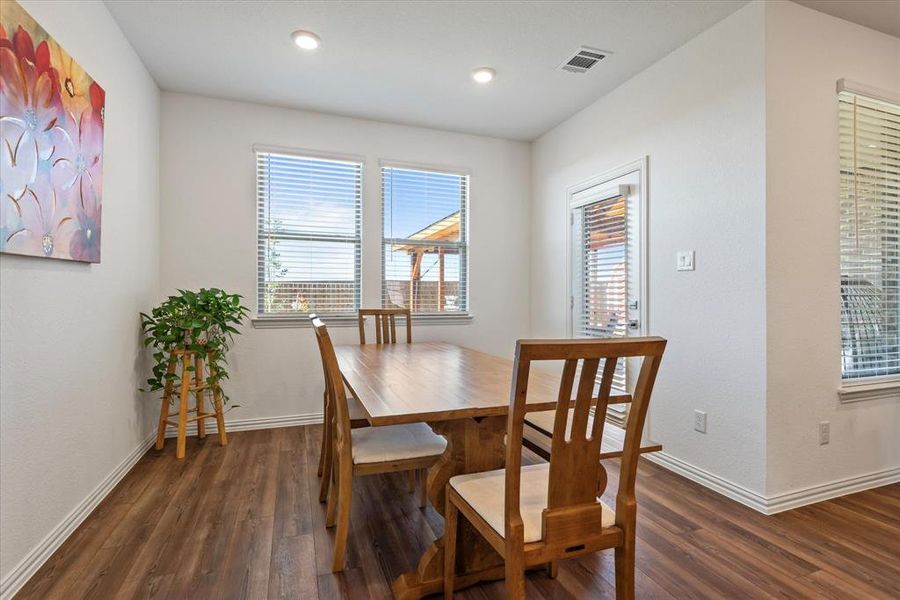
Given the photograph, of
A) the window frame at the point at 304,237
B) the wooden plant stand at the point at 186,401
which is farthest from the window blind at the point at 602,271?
the wooden plant stand at the point at 186,401

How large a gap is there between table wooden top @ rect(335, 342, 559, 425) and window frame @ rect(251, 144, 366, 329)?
1002 millimetres

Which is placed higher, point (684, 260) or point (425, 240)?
point (425, 240)

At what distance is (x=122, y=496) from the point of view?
2.32 m

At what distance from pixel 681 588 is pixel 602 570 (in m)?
0.28

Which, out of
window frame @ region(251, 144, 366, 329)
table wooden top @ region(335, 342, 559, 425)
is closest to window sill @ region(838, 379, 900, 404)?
table wooden top @ region(335, 342, 559, 425)

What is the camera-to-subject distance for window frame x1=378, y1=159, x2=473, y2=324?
3.93 metres

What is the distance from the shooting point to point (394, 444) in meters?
1.84

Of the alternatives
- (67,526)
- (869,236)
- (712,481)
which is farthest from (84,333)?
(869,236)

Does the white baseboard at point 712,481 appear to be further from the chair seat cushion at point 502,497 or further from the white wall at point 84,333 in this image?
the white wall at point 84,333

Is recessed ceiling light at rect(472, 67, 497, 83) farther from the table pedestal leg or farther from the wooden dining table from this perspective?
the table pedestal leg

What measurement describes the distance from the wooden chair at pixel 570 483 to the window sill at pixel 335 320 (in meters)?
2.69

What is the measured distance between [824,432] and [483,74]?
117 inches

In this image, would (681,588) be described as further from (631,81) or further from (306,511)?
(631,81)

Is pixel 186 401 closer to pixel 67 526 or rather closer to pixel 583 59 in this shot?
pixel 67 526
